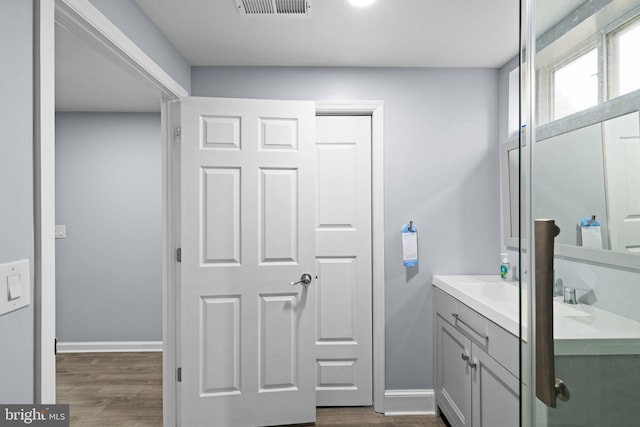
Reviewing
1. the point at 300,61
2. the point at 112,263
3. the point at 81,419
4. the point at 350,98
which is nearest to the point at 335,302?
the point at 350,98

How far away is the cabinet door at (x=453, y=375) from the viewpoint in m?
2.08

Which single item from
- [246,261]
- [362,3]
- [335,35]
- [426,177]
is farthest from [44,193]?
[426,177]

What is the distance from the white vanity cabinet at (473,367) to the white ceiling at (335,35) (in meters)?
1.54

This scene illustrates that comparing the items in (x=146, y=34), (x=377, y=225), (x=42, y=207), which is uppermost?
(x=146, y=34)

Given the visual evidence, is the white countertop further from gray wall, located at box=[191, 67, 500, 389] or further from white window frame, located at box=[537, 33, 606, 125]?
gray wall, located at box=[191, 67, 500, 389]

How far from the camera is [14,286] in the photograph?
3.46 feet

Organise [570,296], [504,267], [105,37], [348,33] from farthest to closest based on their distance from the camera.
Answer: [504,267]
[348,33]
[105,37]
[570,296]

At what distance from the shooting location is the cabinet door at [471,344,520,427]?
158 centimetres

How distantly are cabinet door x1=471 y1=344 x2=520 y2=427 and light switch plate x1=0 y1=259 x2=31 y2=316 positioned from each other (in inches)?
68.4

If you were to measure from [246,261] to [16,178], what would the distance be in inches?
57.0

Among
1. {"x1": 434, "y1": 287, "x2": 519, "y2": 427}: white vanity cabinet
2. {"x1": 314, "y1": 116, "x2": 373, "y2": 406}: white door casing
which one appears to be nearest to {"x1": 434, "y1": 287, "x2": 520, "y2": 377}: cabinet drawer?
{"x1": 434, "y1": 287, "x2": 519, "y2": 427}: white vanity cabinet

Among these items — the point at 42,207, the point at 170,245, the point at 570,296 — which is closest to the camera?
the point at 570,296

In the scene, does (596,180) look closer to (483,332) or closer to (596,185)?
(596,185)

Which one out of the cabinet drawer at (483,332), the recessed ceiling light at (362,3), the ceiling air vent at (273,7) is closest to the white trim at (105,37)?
the ceiling air vent at (273,7)
